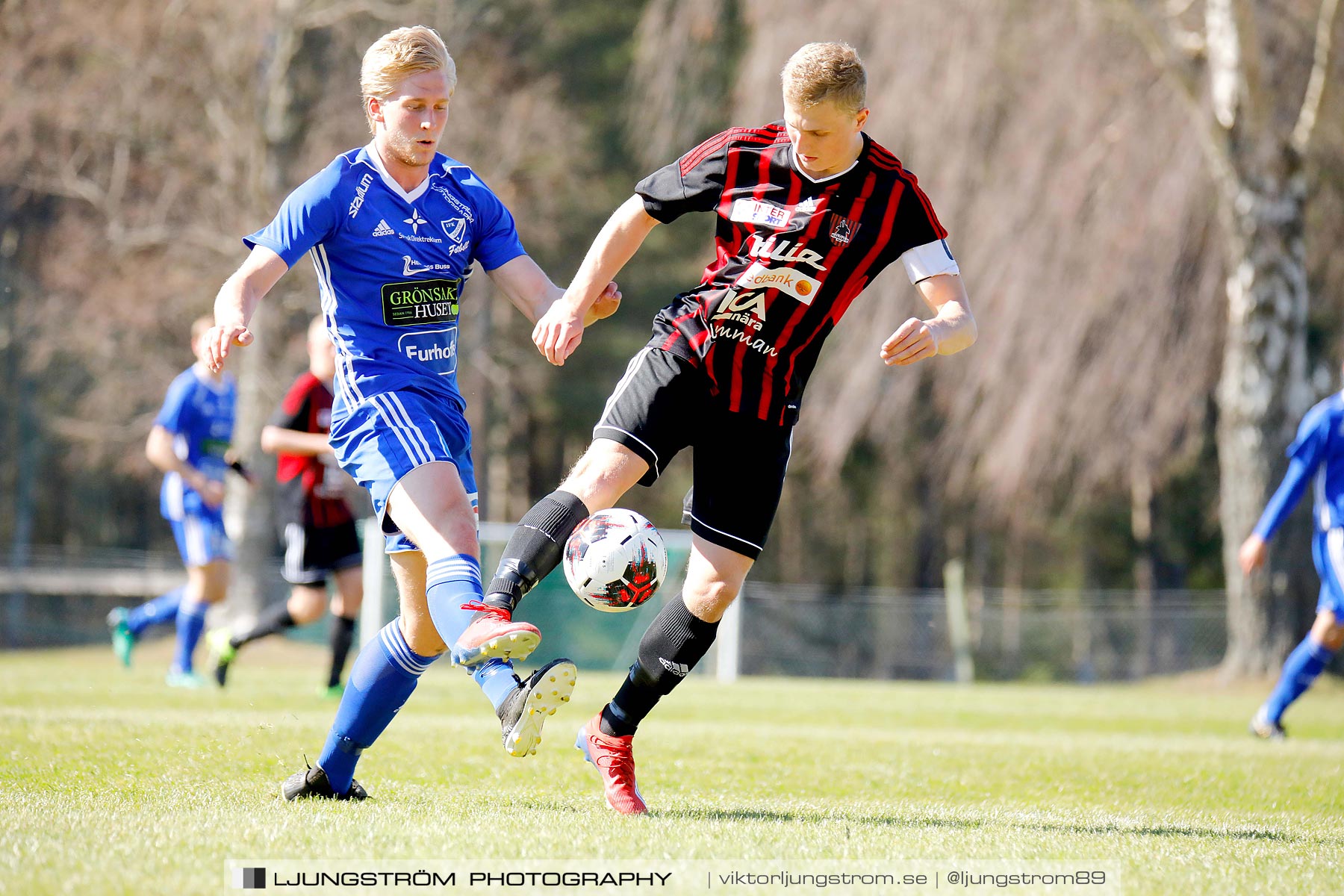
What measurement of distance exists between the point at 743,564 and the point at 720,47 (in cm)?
2043

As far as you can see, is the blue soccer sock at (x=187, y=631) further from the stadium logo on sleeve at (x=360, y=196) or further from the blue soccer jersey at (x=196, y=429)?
the stadium logo on sleeve at (x=360, y=196)

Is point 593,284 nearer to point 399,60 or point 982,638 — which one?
point 399,60

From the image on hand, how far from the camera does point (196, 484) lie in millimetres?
10602

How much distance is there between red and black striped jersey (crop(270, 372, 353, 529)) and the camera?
920cm

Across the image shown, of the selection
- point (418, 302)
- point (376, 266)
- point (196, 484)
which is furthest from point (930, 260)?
point (196, 484)

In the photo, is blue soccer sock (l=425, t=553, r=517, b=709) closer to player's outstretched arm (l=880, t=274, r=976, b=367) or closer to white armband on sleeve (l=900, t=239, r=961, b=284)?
player's outstretched arm (l=880, t=274, r=976, b=367)

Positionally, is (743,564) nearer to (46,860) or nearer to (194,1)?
(46,860)

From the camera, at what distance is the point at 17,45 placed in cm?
2033

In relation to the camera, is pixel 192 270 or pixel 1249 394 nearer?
pixel 1249 394

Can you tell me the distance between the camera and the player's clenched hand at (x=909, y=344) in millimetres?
4258

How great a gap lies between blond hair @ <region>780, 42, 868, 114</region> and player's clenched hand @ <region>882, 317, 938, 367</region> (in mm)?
714

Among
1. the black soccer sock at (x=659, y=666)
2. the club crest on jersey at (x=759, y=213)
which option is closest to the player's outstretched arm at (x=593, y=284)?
the club crest on jersey at (x=759, y=213)

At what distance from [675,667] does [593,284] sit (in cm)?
130

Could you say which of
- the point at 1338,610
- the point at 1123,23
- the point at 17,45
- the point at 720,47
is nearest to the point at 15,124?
the point at 17,45
